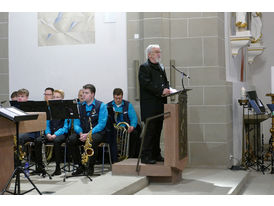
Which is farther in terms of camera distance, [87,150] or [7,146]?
[87,150]

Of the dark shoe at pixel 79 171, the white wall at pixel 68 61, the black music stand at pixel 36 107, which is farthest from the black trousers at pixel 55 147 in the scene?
the white wall at pixel 68 61

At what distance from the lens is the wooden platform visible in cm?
624

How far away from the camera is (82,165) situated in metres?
6.79

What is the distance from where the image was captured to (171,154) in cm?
A: 616

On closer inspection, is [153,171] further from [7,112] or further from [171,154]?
[7,112]

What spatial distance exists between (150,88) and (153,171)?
3.65 ft

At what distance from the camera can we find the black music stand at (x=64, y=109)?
644 cm

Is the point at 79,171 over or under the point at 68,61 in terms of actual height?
under

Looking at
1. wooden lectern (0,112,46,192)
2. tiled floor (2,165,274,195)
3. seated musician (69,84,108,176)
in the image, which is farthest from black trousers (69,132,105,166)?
wooden lectern (0,112,46,192)

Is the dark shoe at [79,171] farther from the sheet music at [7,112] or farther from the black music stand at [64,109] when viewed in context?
the sheet music at [7,112]

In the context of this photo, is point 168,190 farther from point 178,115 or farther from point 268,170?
point 268,170

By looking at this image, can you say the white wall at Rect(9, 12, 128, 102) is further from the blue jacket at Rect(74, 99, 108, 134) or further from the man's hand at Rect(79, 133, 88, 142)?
the man's hand at Rect(79, 133, 88, 142)

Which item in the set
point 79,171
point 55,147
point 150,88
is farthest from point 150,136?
point 55,147

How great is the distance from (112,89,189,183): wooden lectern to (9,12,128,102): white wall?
229cm
